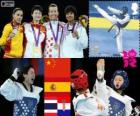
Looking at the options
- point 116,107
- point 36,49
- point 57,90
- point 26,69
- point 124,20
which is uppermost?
point 124,20

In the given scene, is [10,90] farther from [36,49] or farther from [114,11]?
[114,11]

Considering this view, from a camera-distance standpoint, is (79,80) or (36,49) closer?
(79,80)

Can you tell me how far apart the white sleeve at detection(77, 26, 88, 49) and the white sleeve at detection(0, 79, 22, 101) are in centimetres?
55

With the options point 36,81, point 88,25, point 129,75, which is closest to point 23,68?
point 36,81

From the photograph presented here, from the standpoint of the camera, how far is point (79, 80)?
301 cm

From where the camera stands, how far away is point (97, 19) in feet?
10.7

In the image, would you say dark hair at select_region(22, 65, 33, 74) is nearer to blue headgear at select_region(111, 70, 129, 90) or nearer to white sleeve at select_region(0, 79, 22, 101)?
white sleeve at select_region(0, 79, 22, 101)

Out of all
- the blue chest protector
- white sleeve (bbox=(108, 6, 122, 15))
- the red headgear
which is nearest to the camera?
the red headgear

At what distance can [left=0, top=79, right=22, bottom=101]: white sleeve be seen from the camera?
10.4 ft

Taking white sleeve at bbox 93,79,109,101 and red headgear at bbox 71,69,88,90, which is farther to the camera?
white sleeve at bbox 93,79,109,101

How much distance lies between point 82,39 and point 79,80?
38 cm

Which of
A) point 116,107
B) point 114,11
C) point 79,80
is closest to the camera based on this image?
point 79,80

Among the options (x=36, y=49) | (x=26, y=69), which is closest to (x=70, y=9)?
(x=36, y=49)

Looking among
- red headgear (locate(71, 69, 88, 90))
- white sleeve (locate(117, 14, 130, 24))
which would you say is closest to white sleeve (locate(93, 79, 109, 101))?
red headgear (locate(71, 69, 88, 90))
